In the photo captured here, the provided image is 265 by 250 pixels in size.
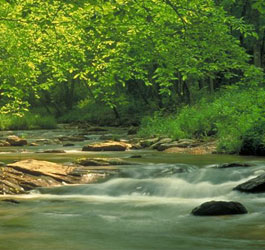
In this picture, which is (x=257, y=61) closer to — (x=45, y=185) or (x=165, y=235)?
(x=45, y=185)

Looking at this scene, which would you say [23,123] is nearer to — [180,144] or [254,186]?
[180,144]

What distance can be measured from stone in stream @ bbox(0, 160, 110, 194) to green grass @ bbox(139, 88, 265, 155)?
5.66 meters

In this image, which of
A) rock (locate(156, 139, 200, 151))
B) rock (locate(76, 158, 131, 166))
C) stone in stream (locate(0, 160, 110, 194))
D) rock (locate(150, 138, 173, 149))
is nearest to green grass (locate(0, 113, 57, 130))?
rock (locate(150, 138, 173, 149))

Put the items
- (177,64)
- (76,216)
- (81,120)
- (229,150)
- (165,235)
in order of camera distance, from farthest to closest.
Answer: (81,120) → (229,150) → (177,64) → (76,216) → (165,235)

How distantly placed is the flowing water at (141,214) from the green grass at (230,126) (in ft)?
8.34

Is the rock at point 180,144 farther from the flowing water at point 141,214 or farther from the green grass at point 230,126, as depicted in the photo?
the flowing water at point 141,214

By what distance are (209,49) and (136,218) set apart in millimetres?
4312

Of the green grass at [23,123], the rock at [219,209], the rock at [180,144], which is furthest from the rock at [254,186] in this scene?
the green grass at [23,123]

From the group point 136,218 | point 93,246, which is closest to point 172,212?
point 136,218

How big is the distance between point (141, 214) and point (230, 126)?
31.3ft

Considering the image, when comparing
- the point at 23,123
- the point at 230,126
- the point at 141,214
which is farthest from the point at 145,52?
the point at 23,123

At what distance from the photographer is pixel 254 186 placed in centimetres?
958

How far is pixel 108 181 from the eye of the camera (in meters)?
11.1

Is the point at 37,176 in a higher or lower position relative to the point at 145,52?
lower
